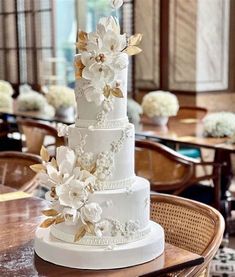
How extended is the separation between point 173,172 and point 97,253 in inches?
83.5

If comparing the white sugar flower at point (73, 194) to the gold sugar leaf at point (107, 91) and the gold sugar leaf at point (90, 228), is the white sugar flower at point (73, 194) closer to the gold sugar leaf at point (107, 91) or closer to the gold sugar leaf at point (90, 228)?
the gold sugar leaf at point (90, 228)

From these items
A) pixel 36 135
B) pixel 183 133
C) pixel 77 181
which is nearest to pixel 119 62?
pixel 77 181

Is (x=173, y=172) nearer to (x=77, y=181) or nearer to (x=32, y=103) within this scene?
(x=77, y=181)

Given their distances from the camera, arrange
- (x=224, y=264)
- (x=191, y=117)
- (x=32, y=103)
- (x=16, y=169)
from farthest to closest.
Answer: (x=32, y=103), (x=191, y=117), (x=224, y=264), (x=16, y=169)

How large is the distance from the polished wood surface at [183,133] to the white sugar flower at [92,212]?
2.05 m

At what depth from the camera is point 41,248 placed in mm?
1613

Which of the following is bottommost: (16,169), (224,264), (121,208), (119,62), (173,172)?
(224,264)

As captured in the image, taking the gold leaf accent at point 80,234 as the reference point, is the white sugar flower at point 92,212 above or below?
above

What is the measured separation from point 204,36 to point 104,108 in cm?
442

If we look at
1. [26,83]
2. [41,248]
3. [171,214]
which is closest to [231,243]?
[171,214]

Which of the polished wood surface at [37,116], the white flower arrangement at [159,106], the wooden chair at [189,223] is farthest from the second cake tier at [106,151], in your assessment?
the polished wood surface at [37,116]

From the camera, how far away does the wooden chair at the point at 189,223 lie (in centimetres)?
188

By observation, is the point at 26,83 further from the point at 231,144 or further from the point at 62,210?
the point at 62,210

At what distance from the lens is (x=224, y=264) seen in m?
3.45
